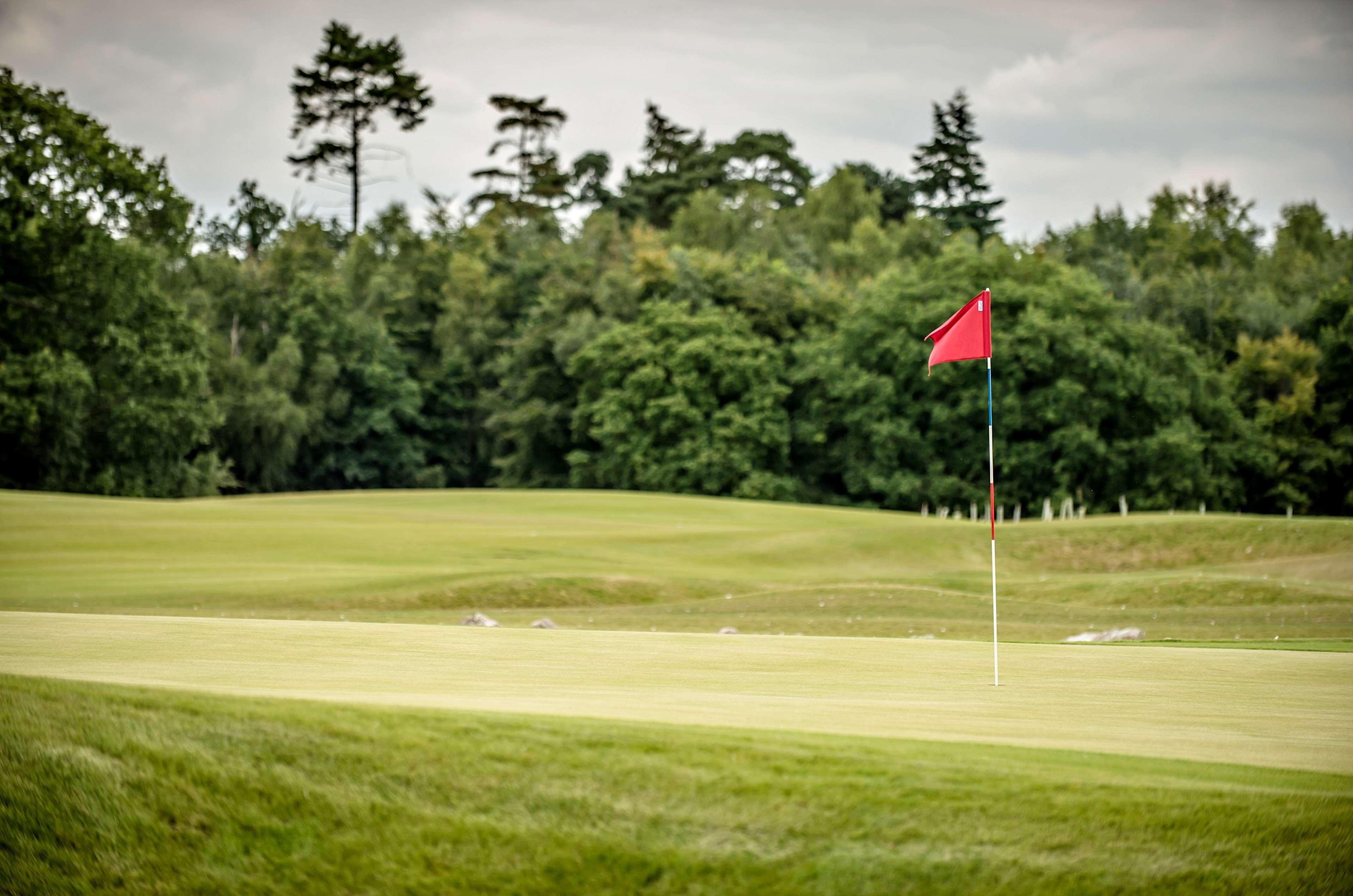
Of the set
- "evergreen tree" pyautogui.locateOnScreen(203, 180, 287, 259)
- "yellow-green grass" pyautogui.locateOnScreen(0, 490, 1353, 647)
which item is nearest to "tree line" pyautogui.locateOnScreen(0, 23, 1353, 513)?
"evergreen tree" pyautogui.locateOnScreen(203, 180, 287, 259)

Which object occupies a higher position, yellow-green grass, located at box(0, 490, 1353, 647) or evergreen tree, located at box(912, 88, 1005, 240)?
evergreen tree, located at box(912, 88, 1005, 240)

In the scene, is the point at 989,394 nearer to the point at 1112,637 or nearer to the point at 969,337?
the point at 969,337

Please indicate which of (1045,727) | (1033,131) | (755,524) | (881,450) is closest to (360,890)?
(1045,727)

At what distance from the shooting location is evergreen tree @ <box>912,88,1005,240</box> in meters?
95.1

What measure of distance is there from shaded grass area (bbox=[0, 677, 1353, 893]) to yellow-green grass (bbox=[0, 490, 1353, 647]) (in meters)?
15.1

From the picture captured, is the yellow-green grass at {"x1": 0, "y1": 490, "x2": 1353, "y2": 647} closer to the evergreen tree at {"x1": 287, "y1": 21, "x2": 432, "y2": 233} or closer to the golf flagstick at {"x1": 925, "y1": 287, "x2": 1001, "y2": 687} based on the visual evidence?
the golf flagstick at {"x1": 925, "y1": 287, "x2": 1001, "y2": 687}

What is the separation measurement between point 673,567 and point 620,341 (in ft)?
123

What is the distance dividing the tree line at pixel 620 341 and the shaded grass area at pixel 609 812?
177ft

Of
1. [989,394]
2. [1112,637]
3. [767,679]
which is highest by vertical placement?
[989,394]

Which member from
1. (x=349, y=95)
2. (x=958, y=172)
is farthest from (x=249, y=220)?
(x=958, y=172)

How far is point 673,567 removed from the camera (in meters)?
33.4

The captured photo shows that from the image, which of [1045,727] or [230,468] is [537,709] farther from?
[230,468]

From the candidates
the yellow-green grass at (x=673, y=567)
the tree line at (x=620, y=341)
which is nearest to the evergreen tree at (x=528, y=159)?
the tree line at (x=620, y=341)

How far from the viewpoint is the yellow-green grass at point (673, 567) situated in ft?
79.8
